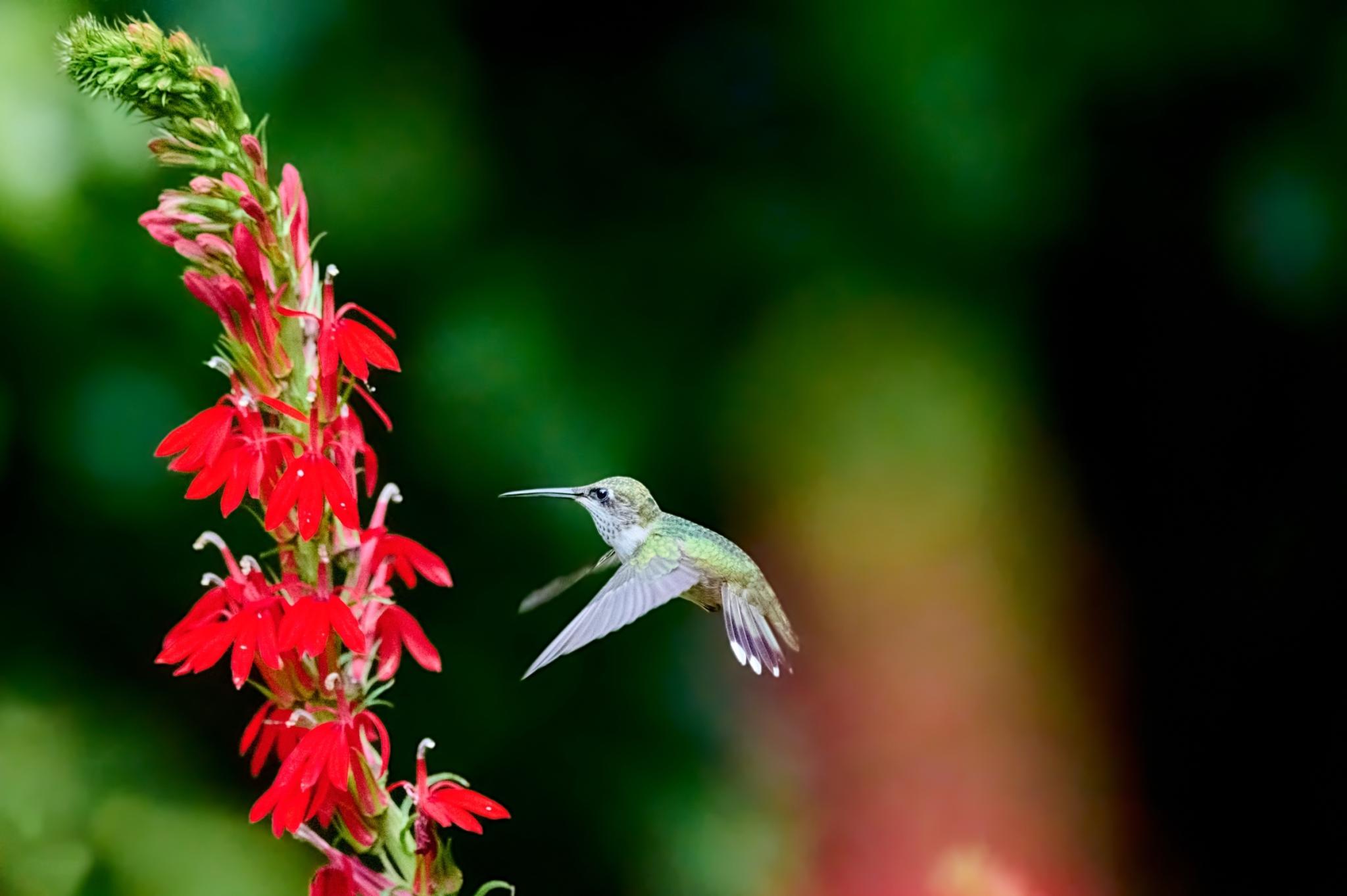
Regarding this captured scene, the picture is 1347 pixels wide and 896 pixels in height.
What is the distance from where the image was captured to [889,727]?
1.89m

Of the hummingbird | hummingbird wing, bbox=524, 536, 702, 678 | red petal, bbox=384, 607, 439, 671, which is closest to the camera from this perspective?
red petal, bbox=384, 607, 439, 671

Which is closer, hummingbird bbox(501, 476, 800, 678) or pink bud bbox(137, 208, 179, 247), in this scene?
pink bud bbox(137, 208, 179, 247)

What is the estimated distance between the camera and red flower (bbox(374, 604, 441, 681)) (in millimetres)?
983

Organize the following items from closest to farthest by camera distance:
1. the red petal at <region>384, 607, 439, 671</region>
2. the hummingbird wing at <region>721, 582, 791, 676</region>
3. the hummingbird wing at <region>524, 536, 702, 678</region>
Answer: the red petal at <region>384, 607, 439, 671</region>
the hummingbird wing at <region>524, 536, 702, 678</region>
the hummingbird wing at <region>721, 582, 791, 676</region>

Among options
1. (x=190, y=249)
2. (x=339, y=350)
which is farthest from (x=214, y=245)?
(x=339, y=350)

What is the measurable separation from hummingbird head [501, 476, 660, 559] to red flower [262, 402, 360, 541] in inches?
18.1

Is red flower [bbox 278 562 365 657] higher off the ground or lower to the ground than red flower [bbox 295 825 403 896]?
higher

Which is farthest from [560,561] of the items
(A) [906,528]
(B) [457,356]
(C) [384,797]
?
(C) [384,797]

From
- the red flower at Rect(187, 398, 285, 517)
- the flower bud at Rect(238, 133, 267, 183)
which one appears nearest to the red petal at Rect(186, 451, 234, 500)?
the red flower at Rect(187, 398, 285, 517)

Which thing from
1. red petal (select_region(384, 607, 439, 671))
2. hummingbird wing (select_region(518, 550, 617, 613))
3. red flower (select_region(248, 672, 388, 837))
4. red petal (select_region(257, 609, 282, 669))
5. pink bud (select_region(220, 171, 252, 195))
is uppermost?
hummingbird wing (select_region(518, 550, 617, 613))

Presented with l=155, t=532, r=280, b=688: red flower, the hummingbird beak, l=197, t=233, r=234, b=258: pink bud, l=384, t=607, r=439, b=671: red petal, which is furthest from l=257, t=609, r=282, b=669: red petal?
the hummingbird beak

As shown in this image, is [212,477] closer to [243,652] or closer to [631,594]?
[243,652]

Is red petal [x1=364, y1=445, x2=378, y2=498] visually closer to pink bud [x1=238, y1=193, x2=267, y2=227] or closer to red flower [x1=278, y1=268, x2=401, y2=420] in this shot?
red flower [x1=278, y1=268, x2=401, y2=420]

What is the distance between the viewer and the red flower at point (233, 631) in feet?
2.93
